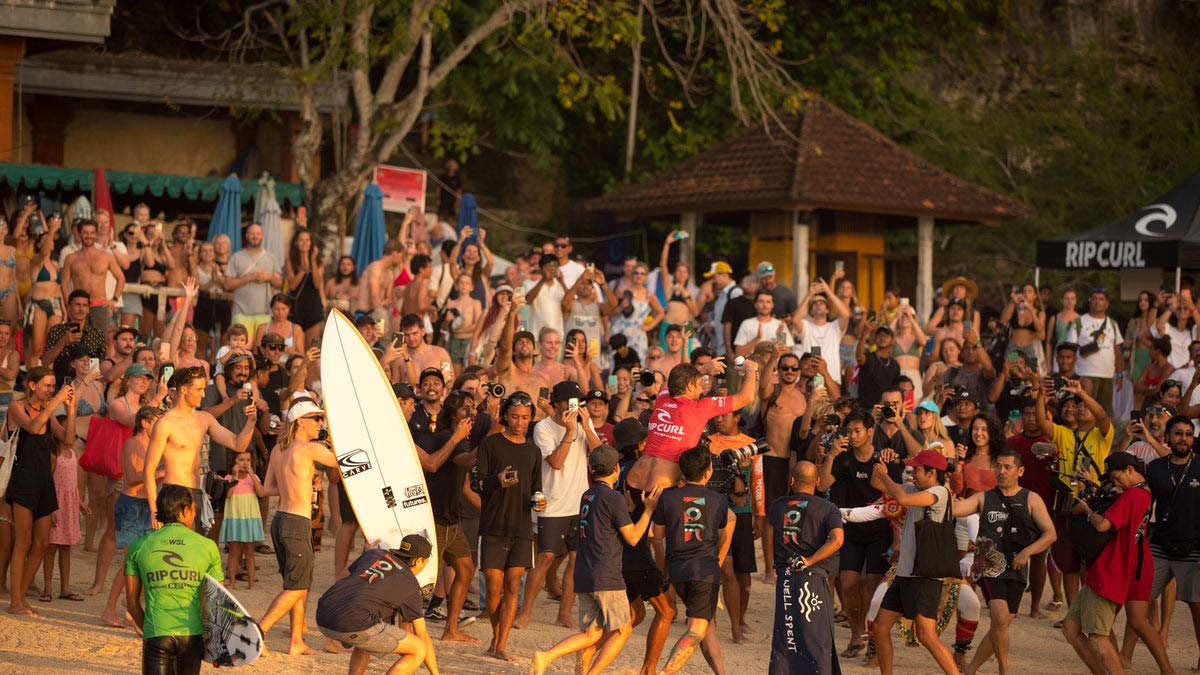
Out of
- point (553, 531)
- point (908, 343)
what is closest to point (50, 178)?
point (908, 343)

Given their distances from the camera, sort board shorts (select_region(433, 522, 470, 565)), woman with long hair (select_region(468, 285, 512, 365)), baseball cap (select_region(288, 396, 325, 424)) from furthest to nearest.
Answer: woman with long hair (select_region(468, 285, 512, 365)) → board shorts (select_region(433, 522, 470, 565)) → baseball cap (select_region(288, 396, 325, 424))

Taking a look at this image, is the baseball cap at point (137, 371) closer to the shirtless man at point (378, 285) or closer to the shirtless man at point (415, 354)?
the shirtless man at point (415, 354)

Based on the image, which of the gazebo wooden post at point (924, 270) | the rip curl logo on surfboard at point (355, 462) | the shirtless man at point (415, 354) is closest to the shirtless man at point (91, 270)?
the shirtless man at point (415, 354)

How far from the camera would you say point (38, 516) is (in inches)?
427

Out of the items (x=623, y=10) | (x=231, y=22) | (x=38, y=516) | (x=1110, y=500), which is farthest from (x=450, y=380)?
(x=231, y=22)

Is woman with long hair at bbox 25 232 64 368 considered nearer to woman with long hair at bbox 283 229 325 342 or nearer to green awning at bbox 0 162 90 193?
woman with long hair at bbox 283 229 325 342

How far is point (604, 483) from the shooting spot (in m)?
9.67

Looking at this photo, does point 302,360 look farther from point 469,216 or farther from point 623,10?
point 623,10

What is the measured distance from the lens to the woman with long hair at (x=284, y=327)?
14.6 m

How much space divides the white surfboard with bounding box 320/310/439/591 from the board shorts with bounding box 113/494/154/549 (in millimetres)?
1413

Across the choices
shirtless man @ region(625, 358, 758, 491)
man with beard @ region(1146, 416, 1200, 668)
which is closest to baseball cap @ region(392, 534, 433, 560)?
shirtless man @ region(625, 358, 758, 491)

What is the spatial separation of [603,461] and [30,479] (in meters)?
4.06

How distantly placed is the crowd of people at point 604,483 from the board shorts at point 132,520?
0.05 ft

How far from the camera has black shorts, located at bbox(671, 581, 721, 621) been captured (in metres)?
9.59
